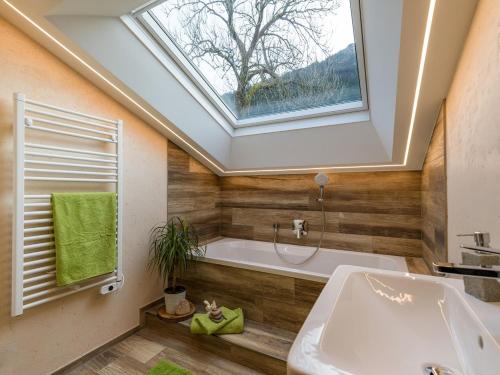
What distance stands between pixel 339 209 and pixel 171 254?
5.57 feet

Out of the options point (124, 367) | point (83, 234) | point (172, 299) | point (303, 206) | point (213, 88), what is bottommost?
point (124, 367)

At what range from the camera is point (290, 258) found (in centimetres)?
287

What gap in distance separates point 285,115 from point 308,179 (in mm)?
750

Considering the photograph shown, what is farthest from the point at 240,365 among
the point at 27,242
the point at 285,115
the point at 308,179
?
the point at 285,115

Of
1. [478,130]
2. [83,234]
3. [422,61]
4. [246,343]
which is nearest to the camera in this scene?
[478,130]

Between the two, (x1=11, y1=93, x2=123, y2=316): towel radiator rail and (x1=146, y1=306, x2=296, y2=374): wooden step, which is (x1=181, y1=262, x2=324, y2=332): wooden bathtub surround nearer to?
(x1=146, y1=306, x2=296, y2=374): wooden step

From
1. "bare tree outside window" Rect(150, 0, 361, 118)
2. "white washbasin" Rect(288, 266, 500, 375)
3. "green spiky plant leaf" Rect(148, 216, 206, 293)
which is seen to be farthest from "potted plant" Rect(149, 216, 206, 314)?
"white washbasin" Rect(288, 266, 500, 375)

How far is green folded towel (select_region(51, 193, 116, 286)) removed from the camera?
1643mm

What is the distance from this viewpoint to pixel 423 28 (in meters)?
1.06

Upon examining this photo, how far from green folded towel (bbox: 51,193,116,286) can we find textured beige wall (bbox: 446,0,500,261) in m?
2.12

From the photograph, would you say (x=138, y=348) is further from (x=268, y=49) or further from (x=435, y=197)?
(x=268, y=49)

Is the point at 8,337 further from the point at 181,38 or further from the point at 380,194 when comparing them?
the point at 380,194

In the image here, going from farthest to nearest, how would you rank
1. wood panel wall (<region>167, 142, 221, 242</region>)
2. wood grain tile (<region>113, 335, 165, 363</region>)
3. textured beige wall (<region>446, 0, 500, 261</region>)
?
wood panel wall (<region>167, 142, 221, 242</region>) → wood grain tile (<region>113, 335, 165, 363</region>) → textured beige wall (<region>446, 0, 500, 261</region>)

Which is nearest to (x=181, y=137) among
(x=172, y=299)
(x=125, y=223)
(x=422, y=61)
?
(x=125, y=223)
